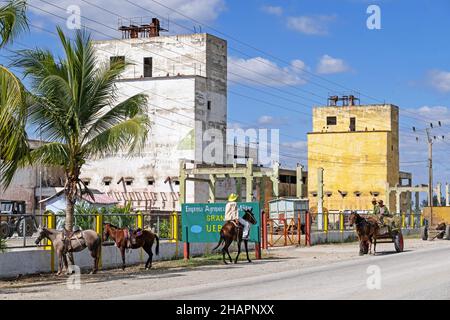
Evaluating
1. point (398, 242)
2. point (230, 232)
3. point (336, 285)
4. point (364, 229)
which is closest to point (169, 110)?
point (398, 242)

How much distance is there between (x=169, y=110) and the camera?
7619cm

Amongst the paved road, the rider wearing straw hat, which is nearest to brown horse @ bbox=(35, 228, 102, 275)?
the paved road

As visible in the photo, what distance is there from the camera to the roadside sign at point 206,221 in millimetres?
28422

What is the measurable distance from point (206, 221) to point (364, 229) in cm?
674

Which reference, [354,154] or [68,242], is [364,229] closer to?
[68,242]

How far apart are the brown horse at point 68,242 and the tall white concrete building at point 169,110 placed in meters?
51.3

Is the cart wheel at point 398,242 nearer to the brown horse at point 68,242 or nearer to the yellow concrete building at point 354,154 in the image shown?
the brown horse at point 68,242

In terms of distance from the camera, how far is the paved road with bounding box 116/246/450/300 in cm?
1584

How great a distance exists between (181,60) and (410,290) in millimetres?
62983

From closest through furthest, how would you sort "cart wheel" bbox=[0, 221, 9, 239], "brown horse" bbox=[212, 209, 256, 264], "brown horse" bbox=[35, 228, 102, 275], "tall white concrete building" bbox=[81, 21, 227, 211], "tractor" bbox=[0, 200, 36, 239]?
"cart wheel" bbox=[0, 221, 9, 239] < "tractor" bbox=[0, 200, 36, 239] < "brown horse" bbox=[35, 228, 102, 275] < "brown horse" bbox=[212, 209, 256, 264] < "tall white concrete building" bbox=[81, 21, 227, 211]

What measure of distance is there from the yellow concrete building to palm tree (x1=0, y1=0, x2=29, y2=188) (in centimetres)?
7688

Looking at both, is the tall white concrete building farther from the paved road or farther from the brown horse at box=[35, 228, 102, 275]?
the brown horse at box=[35, 228, 102, 275]
